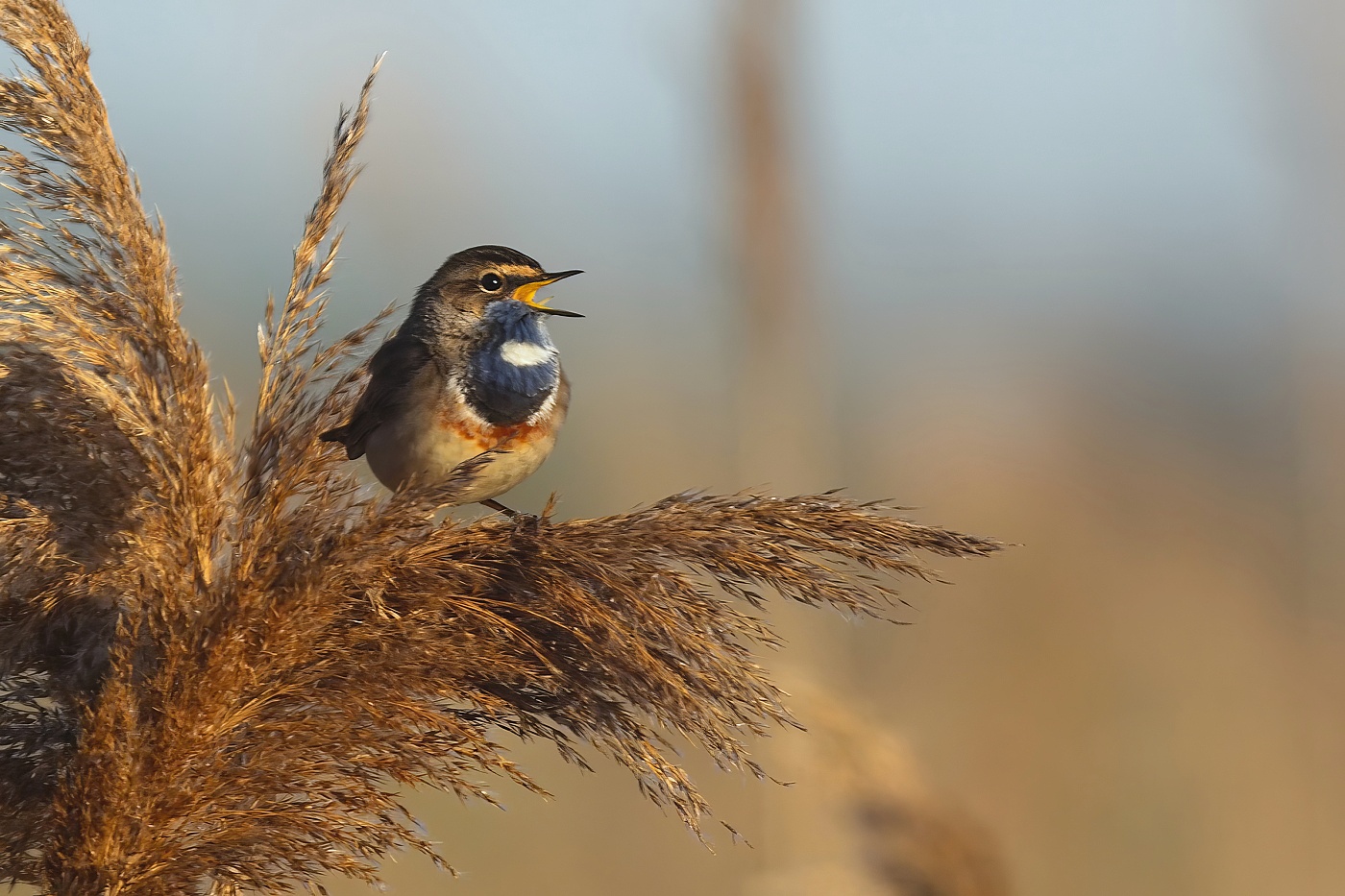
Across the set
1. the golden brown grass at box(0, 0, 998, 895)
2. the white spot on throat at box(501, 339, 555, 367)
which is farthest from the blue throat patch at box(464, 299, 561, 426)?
the golden brown grass at box(0, 0, 998, 895)

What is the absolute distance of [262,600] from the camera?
1.61 metres

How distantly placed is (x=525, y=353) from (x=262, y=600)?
1.14 meters

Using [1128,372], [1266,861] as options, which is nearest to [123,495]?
[1266,861]

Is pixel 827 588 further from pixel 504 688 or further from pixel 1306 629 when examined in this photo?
pixel 1306 629

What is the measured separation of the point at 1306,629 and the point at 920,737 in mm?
2084

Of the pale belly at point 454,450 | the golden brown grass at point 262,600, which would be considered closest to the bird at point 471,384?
the pale belly at point 454,450

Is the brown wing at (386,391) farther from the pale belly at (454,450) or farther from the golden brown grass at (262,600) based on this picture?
the golden brown grass at (262,600)

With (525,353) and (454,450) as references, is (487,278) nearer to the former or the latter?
(525,353)

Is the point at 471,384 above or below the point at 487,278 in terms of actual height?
below

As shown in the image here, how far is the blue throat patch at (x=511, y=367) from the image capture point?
8.30 ft

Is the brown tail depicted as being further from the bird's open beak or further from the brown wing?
the bird's open beak

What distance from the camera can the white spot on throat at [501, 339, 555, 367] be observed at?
8.59 feet

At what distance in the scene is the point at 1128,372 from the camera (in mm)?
17938

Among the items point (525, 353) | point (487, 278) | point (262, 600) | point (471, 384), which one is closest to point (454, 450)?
point (471, 384)
